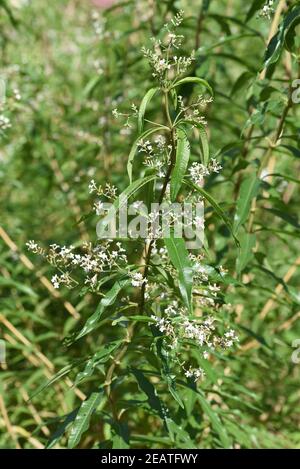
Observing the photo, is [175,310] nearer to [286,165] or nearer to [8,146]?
[286,165]

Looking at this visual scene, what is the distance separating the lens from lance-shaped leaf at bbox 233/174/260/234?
190 cm

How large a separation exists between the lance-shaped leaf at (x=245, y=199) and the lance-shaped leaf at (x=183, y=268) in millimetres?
435

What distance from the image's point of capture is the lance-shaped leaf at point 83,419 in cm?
167

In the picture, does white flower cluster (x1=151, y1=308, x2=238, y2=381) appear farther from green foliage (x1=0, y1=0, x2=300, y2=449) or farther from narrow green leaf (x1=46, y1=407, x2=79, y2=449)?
narrow green leaf (x1=46, y1=407, x2=79, y2=449)

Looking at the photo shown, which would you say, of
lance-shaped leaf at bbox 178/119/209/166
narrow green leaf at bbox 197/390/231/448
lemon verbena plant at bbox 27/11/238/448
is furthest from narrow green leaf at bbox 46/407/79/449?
lance-shaped leaf at bbox 178/119/209/166

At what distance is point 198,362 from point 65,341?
0.56 meters

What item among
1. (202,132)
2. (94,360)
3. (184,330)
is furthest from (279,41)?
(94,360)

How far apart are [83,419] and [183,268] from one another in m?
0.56

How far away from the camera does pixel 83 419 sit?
1702 mm

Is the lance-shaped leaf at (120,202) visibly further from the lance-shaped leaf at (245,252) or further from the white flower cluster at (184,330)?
the lance-shaped leaf at (245,252)

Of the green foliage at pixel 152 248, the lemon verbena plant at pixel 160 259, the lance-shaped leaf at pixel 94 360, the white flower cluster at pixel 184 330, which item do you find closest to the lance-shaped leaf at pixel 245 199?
the green foliage at pixel 152 248

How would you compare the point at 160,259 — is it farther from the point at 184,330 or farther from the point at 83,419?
the point at 83,419

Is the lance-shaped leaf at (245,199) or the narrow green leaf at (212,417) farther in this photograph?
the narrow green leaf at (212,417)

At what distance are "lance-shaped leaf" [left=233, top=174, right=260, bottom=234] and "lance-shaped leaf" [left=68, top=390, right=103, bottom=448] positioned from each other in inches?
24.5
